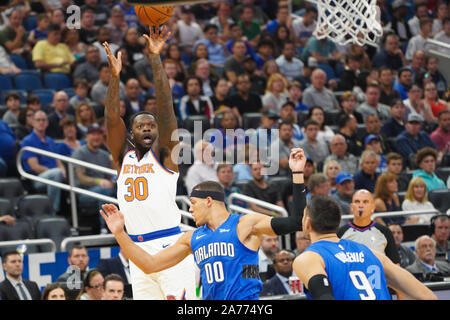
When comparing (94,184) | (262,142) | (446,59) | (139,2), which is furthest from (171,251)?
(446,59)

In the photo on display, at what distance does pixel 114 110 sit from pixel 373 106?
313 inches

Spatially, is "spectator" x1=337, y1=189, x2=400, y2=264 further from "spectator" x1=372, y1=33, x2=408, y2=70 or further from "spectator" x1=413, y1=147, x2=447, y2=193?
"spectator" x1=372, y1=33, x2=408, y2=70

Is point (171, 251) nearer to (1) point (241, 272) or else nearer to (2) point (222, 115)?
(1) point (241, 272)

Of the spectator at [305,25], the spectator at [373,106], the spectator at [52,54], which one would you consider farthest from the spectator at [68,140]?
the spectator at [305,25]

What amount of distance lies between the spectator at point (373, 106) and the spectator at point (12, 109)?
5577mm

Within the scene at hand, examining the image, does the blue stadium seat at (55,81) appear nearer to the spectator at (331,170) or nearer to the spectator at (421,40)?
the spectator at (331,170)

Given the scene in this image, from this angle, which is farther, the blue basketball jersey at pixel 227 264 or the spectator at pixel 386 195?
the spectator at pixel 386 195

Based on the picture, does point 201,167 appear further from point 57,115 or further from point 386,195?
point 386,195

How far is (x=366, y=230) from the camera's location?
8.61 metres

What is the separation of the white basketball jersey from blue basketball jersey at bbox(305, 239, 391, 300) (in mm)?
2134

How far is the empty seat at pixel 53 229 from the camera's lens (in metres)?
10.1

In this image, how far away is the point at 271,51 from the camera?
1534 cm

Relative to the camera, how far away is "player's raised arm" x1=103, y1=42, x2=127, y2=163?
7.02 metres

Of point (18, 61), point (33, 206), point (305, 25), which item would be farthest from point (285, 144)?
point (305, 25)
